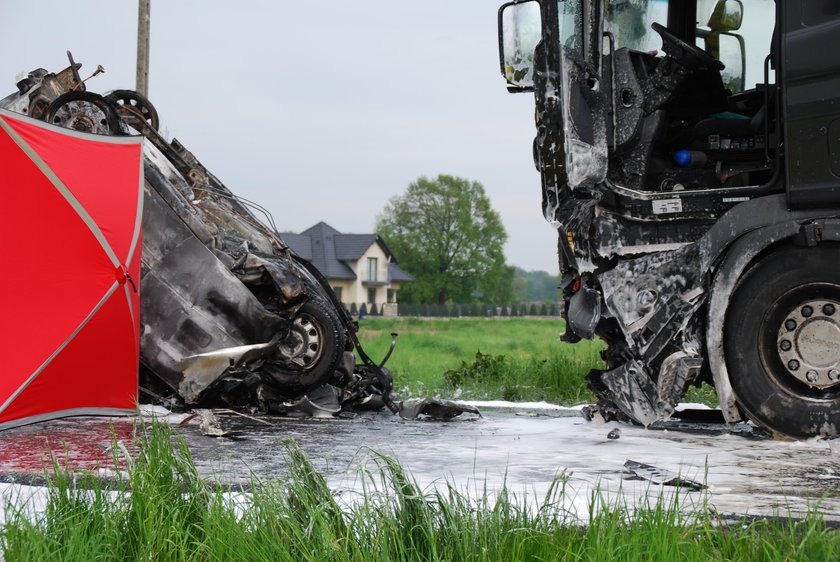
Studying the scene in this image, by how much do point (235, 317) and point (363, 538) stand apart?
4.79 meters

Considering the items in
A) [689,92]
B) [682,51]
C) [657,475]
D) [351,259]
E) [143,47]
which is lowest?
[657,475]

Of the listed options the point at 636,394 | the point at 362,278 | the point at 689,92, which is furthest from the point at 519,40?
the point at 362,278

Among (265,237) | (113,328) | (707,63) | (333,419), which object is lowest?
(333,419)

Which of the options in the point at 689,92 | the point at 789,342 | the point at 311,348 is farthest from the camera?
the point at 311,348

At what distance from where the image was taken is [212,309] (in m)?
7.72

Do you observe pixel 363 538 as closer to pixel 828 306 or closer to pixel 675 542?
pixel 675 542

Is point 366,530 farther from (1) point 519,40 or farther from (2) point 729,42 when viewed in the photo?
(2) point 729,42

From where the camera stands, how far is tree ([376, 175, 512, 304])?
70312 millimetres

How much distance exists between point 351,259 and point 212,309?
5820 centimetres

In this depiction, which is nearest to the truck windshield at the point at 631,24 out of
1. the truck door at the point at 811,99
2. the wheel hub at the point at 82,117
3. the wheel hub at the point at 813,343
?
the truck door at the point at 811,99

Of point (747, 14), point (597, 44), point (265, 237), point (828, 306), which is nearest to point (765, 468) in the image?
point (828, 306)

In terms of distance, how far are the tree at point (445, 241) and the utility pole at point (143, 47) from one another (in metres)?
56.1

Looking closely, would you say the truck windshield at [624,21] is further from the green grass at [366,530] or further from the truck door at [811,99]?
the green grass at [366,530]

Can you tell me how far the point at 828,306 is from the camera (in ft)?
18.6
